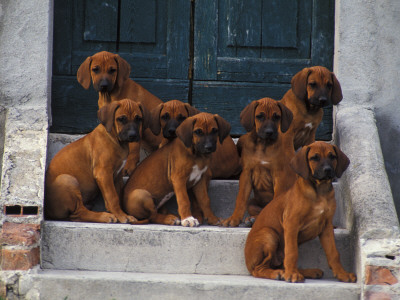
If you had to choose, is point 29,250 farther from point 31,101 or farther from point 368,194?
point 368,194

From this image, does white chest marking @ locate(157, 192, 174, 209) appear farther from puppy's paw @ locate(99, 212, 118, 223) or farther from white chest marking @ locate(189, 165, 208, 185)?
puppy's paw @ locate(99, 212, 118, 223)

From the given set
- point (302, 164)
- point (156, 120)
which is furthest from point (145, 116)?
point (302, 164)

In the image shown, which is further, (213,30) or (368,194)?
(213,30)

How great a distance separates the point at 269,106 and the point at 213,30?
2.00 metres

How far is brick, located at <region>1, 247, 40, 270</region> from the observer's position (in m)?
5.48

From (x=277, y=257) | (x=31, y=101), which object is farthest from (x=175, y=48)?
(x=277, y=257)

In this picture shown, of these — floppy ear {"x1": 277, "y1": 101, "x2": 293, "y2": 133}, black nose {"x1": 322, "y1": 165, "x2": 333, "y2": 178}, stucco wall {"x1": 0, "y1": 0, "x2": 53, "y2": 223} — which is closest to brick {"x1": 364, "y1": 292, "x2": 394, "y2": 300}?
black nose {"x1": 322, "y1": 165, "x2": 333, "y2": 178}

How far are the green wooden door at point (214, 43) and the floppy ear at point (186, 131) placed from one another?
5.92 ft

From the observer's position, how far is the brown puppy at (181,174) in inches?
241

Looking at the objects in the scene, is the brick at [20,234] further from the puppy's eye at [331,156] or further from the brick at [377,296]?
the brick at [377,296]

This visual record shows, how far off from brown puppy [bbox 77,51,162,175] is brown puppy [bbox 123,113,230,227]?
63 centimetres

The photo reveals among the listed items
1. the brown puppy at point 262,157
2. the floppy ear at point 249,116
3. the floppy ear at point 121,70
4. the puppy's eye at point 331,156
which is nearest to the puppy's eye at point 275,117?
the brown puppy at point 262,157

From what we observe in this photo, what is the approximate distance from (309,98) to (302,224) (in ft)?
5.25

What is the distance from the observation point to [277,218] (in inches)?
226
